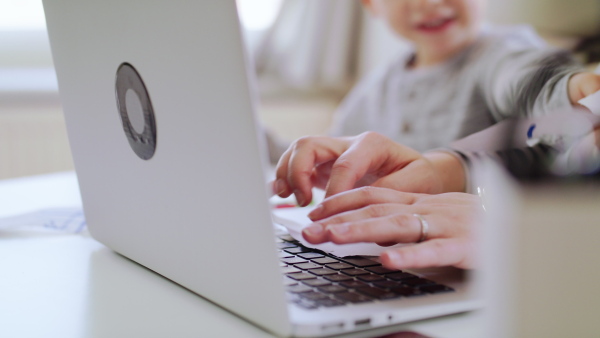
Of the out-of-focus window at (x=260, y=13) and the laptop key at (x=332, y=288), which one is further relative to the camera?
the out-of-focus window at (x=260, y=13)

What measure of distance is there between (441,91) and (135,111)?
3.71ft

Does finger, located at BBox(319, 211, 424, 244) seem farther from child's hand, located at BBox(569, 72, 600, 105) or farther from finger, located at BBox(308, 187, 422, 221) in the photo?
child's hand, located at BBox(569, 72, 600, 105)

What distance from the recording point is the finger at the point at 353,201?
48cm

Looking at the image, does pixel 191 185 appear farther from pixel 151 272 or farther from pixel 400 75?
pixel 400 75

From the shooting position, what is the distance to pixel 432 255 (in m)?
0.42

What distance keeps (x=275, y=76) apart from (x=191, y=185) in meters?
Answer: 2.03

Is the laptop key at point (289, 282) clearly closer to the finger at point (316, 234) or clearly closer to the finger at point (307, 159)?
the finger at point (316, 234)

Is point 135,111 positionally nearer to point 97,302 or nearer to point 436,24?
point 97,302

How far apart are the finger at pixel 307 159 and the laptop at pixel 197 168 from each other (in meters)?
0.05

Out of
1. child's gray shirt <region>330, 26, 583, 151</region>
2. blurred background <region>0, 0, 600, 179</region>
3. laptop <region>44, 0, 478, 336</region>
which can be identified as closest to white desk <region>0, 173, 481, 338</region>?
laptop <region>44, 0, 478, 336</region>

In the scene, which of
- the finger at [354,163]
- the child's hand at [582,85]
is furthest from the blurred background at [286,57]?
the finger at [354,163]

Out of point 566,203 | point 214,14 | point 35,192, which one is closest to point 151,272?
point 214,14

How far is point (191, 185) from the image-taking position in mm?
398

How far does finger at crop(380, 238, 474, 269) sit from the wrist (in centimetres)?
6
